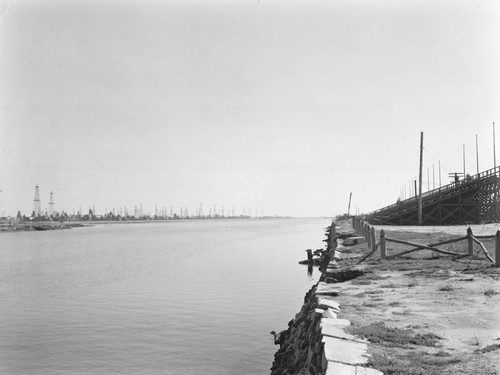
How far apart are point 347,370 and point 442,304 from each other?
5377 millimetres

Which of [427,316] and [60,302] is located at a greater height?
[427,316]

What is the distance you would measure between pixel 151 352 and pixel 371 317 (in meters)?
7.86

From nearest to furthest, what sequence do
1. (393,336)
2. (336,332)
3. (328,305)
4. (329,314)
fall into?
(393,336), (336,332), (329,314), (328,305)

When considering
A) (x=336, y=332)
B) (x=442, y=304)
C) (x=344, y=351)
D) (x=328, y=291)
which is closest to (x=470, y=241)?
(x=328, y=291)

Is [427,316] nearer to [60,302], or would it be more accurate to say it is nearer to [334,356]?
[334,356]

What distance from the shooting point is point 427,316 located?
9.89 meters

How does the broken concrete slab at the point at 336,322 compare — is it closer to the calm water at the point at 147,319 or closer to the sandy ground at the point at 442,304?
the sandy ground at the point at 442,304

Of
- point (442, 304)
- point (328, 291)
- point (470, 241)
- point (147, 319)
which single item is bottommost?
point (147, 319)

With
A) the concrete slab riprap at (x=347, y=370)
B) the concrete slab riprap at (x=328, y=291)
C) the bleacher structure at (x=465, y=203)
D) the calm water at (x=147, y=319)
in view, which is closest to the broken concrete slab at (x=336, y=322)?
the concrete slab riprap at (x=347, y=370)

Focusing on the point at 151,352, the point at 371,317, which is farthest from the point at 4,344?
the point at 371,317

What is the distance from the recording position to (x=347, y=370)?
647 cm

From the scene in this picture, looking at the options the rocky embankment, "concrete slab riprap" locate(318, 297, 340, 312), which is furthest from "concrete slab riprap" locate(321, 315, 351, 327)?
"concrete slab riprap" locate(318, 297, 340, 312)

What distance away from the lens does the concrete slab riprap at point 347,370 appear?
20.9ft

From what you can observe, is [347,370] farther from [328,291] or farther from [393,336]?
[328,291]
